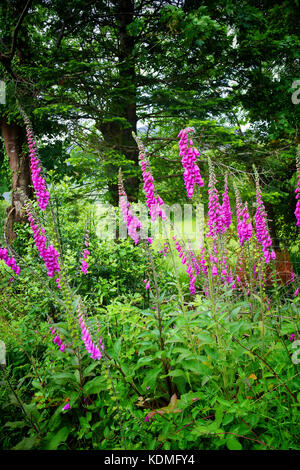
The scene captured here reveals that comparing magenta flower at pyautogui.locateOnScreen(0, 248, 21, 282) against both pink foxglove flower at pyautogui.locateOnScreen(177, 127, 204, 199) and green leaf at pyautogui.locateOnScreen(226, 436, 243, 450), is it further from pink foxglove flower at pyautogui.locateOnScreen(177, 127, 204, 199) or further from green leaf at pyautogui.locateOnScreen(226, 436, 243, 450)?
green leaf at pyautogui.locateOnScreen(226, 436, 243, 450)

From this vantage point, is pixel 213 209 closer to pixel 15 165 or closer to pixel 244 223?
pixel 244 223

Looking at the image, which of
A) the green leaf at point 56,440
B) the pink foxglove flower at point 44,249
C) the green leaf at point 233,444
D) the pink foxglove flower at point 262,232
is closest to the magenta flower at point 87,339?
the green leaf at point 56,440

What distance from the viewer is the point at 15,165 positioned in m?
8.41

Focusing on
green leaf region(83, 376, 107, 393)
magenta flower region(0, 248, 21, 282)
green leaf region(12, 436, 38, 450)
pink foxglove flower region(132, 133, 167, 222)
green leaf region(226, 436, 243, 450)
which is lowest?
green leaf region(226, 436, 243, 450)

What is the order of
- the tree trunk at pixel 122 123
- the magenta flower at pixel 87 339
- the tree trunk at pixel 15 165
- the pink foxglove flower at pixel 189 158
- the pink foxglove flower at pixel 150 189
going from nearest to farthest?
1. the magenta flower at pixel 87 339
2. the pink foxglove flower at pixel 189 158
3. the pink foxglove flower at pixel 150 189
4. the tree trunk at pixel 122 123
5. the tree trunk at pixel 15 165

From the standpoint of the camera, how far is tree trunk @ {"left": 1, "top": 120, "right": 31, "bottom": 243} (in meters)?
8.19

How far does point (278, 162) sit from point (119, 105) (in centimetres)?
480

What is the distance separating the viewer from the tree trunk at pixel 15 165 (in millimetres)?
8190

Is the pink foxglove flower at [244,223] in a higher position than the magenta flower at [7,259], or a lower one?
higher

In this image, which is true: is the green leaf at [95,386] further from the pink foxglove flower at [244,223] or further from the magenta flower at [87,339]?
the pink foxglove flower at [244,223]

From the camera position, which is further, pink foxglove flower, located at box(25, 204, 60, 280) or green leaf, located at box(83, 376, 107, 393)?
pink foxglove flower, located at box(25, 204, 60, 280)

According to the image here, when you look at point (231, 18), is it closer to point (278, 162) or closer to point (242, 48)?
point (242, 48)

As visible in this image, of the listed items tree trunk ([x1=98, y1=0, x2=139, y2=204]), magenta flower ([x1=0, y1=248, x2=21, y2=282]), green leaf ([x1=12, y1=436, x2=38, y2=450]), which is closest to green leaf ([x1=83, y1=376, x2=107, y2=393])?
green leaf ([x1=12, y1=436, x2=38, y2=450])
